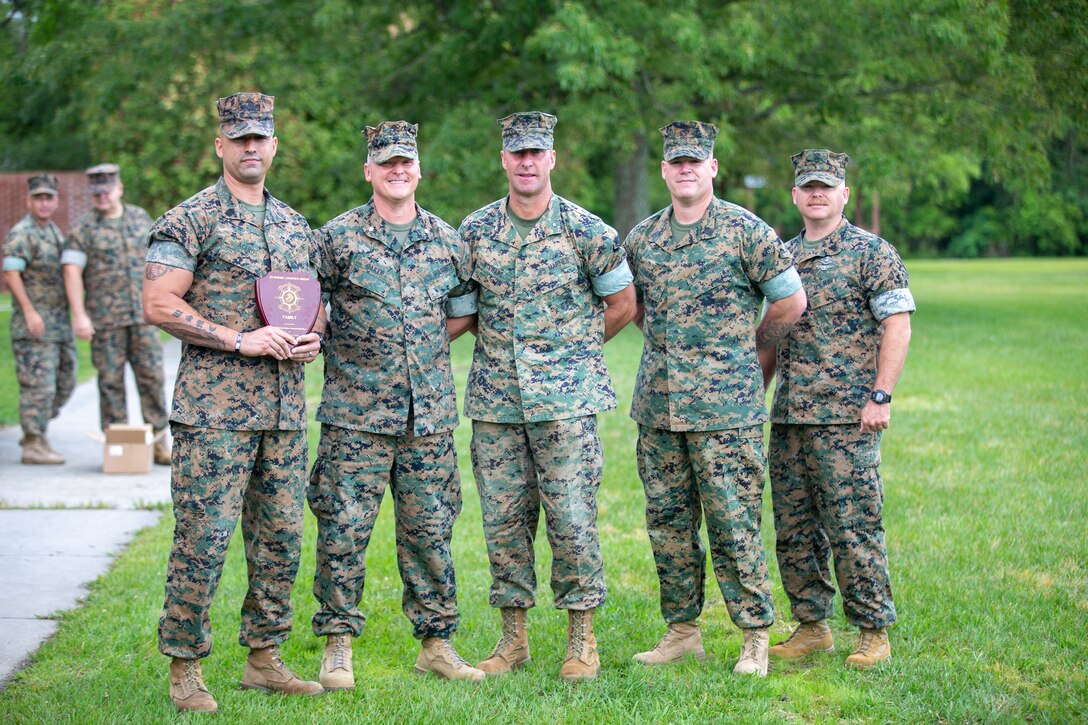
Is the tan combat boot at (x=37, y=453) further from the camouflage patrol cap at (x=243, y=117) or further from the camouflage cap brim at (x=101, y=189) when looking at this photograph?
the camouflage patrol cap at (x=243, y=117)

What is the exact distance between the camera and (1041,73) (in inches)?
499

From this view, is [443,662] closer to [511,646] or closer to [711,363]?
[511,646]

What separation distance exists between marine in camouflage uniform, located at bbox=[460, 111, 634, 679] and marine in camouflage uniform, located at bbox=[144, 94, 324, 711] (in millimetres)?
805

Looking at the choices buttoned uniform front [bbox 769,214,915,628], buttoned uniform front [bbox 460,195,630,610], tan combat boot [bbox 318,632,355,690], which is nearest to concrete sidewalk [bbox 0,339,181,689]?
tan combat boot [bbox 318,632,355,690]

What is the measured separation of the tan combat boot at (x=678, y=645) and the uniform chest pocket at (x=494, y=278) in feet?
5.61

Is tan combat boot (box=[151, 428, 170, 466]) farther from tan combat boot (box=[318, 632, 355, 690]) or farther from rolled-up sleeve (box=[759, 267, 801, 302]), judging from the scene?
rolled-up sleeve (box=[759, 267, 801, 302])

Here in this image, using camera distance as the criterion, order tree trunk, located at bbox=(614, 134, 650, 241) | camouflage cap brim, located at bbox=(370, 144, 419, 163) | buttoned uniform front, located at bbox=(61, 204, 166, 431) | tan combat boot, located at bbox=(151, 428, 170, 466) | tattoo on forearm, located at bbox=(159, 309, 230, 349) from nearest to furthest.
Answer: tattoo on forearm, located at bbox=(159, 309, 230, 349) → camouflage cap brim, located at bbox=(370, 144, 419, 163) → buttoned uniform front, located at bbox=(61, 204, 166, 431) → tan combat boot, located at bbox=(151, 428, 170, 466) → tree trunk, located at bbox=(614, 134, 650, 241)

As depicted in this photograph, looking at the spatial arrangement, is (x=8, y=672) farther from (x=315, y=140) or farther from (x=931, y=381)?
(x=315, y=140)

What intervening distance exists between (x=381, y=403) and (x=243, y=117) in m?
1.27

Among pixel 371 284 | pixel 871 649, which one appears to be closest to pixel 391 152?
pixel 371 284

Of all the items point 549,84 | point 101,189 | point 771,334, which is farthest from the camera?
point 549,84

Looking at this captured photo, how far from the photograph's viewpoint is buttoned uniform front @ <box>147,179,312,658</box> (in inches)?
180

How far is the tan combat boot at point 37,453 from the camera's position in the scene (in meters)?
9.42

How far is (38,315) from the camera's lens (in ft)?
30.7
